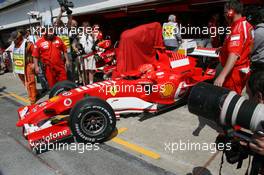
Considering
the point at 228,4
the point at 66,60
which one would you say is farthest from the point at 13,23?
the point at 228,4

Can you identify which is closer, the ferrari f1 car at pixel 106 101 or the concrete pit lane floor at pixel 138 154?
the concrete pit lane floor at pixel 138 154

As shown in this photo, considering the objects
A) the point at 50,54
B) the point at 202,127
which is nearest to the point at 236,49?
the point at 202,127

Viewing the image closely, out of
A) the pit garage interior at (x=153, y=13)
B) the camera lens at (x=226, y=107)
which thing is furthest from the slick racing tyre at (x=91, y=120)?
the pit garage interior at (x=153, y=13)

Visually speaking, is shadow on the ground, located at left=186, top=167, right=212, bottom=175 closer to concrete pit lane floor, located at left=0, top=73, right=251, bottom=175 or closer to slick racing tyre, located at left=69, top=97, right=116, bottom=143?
concrete pit lane floor, located at left=0, top=73, right=251, bottom=175

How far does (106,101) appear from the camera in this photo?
180 inches

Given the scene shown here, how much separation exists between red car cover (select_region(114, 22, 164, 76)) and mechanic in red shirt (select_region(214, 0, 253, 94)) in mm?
2436

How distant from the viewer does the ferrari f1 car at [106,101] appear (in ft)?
13.0

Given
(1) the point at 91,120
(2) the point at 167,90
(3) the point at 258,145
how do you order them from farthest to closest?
1. (2) the point at 167,90
2. (1) the point at 91,120
3. (3) the point at 258,145

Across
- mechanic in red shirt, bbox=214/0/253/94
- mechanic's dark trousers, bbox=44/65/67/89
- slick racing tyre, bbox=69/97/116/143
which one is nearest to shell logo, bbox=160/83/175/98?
slick racing tyre, bbox=69/97/116/143

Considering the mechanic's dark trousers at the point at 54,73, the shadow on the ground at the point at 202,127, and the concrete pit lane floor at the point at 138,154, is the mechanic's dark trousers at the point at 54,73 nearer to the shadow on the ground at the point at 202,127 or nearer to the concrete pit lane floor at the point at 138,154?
the concrete pit lane floor at the point at 138,154

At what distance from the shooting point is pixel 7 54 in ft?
46.2

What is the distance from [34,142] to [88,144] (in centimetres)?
76

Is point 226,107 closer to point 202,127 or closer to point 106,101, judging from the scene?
point 202,127

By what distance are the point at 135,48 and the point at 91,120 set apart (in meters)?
2.13
